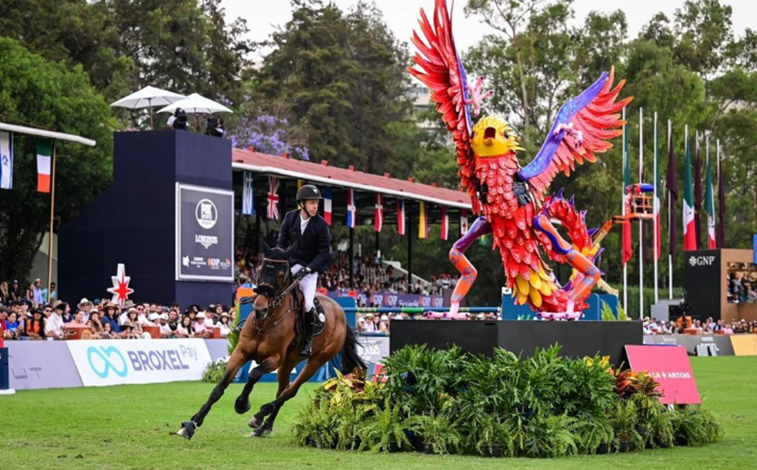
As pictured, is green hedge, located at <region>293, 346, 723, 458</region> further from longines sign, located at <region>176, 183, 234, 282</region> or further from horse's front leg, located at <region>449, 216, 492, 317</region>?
longines sign, located at <region>176, 183, 234, 282</region>

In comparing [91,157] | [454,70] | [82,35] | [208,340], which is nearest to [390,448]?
[454,70]

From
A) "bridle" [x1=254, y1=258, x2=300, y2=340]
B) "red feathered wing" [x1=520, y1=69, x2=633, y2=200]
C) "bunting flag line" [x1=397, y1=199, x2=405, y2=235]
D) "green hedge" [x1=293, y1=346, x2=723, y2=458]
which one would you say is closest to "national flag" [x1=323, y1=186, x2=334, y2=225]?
"bunting flag line" [x1=397, y1=199, x2=405, y2=235]

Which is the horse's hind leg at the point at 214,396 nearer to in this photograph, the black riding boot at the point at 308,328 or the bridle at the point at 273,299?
the bridle at the point at 273,299

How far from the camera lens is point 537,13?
218 ft

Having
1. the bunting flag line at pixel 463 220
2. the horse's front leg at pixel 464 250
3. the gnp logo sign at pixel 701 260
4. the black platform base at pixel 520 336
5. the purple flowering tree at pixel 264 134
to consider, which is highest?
the purple flowering tree at pixel 264 134

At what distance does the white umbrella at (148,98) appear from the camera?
35125mm

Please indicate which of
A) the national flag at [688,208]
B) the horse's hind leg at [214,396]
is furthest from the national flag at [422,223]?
the horse's hind leg at [214,396]

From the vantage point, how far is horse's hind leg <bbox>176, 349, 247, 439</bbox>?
12.0 metres

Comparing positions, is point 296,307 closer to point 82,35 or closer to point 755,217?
point 82,35

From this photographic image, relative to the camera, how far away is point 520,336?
12.1m

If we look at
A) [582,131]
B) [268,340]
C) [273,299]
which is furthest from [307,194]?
[582,131]

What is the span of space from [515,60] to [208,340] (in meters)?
42.8

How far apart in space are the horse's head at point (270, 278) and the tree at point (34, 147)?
2709 cm

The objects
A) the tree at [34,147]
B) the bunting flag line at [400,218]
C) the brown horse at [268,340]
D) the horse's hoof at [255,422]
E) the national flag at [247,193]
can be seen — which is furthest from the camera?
the bunting flag line at [400,218]
